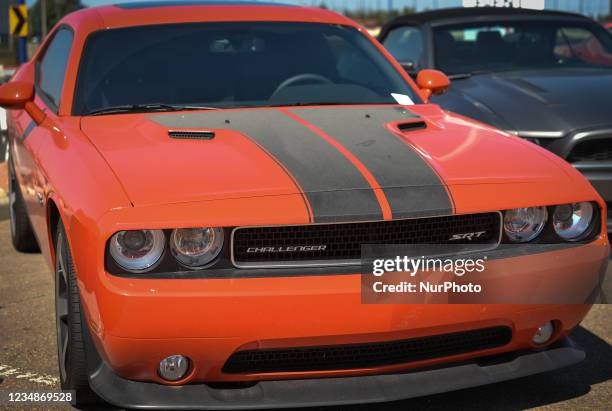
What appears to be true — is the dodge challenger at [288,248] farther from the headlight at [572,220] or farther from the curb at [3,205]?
the curb at [3,205]

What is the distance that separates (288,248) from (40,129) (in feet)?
5.77

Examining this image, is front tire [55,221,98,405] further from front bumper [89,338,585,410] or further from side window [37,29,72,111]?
side window [37,29,72,111]

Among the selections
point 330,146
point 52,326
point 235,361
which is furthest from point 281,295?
point 52,326

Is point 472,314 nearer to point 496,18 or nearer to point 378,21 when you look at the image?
point 496,18

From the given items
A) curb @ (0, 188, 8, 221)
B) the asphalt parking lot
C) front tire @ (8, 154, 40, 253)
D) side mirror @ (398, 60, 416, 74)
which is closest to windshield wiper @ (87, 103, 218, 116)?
the asphalt parking lot

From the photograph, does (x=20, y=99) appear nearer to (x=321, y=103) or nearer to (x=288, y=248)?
(x=321, y=103)

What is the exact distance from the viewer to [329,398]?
3062 millimetres

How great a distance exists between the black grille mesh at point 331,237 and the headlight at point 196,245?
2.4 inches

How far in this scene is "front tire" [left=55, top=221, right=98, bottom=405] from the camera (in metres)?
3.27

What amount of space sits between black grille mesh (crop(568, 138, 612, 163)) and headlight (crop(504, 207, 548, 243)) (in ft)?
8.25

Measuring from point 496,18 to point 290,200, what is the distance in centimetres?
510

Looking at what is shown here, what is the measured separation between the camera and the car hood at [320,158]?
3092 mm

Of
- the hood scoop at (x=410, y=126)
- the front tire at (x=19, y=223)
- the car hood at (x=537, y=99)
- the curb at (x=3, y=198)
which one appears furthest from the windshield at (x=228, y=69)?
the curb at (x=3, y=198)

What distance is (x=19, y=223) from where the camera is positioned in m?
5.84
